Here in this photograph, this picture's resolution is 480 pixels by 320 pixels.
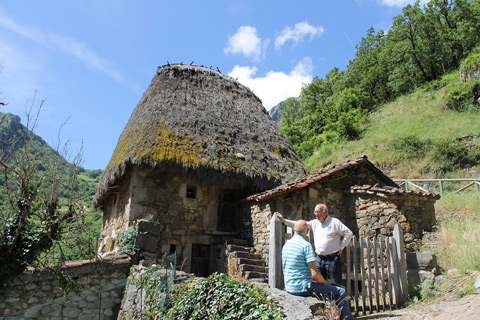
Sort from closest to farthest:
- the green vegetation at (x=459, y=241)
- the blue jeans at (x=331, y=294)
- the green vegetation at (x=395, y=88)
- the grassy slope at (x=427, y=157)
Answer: the blue jeans at (x=331, y=294), the green vegetation at (x=459, y=241), the grassy slope at (x=427, y=157), the green vegetation at (x=395, y=88)

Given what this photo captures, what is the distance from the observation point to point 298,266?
447 cm

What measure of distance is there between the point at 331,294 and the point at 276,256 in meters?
1.08

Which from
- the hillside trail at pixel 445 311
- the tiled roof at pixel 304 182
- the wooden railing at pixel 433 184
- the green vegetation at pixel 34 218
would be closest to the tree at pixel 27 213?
the green vegetation at pixel 34 218

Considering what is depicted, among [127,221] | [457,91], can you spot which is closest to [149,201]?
[127,221]

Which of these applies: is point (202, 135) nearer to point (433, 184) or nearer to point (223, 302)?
point (223, 302)

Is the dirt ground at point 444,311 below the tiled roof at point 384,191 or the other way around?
below

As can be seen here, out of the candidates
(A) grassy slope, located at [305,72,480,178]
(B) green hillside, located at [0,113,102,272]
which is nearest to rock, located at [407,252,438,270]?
(B) green hillside, located at [0,113,102,272]

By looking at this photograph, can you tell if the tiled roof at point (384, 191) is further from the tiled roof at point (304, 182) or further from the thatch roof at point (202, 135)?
the thatch roof at point (202, 135)

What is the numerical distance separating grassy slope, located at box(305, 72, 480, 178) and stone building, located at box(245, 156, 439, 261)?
10.3m

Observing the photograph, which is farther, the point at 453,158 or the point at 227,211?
the point at 453,158

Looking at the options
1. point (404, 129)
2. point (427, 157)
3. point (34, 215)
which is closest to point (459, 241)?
point (34, 215)

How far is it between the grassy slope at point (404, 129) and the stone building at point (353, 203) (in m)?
10.3

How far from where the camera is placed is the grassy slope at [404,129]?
773 inches

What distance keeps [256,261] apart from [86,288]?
3.95 m
